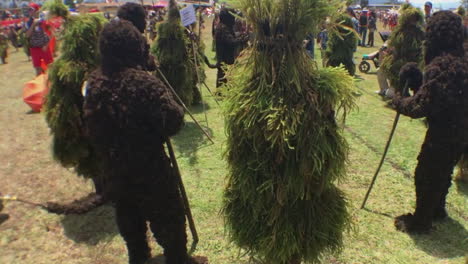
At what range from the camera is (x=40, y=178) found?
5.47m

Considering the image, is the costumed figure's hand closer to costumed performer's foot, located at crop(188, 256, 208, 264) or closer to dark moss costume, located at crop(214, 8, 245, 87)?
costumed performer's foot, located at crop(188, 256, 208, 264)

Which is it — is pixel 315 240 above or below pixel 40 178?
above

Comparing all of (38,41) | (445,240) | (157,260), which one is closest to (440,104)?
(445,240)

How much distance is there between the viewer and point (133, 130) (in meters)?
2.70

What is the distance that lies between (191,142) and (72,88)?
318cm

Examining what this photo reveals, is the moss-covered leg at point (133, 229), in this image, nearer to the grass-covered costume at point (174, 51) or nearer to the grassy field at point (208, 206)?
the grassy field at point (208, 206)

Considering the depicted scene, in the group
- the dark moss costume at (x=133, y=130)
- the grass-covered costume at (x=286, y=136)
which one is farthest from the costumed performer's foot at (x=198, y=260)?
the grass-covered costume at (x=286, y=136)

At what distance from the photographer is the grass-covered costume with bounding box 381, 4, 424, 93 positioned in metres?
7.84

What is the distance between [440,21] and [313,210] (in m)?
2.32

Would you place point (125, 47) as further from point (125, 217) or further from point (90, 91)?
point (125, 217)

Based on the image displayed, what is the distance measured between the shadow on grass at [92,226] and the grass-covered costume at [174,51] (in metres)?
3.38

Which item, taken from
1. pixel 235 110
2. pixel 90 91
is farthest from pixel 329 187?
pixel 90 91

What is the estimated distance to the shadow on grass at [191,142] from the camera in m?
6.10

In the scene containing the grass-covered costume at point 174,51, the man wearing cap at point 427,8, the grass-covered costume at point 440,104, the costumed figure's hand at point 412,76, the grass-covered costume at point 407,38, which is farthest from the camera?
the man wearing cap at point 427,8
